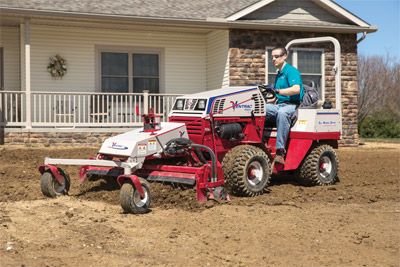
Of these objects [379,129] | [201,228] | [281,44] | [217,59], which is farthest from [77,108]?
[379,129]

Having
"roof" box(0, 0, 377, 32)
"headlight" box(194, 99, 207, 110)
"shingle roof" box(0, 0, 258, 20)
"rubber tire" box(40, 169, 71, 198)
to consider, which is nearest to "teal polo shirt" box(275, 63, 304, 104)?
"headlight" box(194, 99, 207, 110)

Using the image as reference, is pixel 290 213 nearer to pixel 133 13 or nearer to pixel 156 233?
pixel 156 233

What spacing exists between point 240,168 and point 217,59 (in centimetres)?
1037

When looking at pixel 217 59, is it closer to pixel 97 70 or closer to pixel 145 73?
pixel 145 73

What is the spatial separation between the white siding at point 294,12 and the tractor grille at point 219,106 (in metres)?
9.69

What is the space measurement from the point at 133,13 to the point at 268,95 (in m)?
8.22

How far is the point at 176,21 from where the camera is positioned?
16.0 metres

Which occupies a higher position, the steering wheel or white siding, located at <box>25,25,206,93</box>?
white siding, located at <box>25,25,206,93</box>

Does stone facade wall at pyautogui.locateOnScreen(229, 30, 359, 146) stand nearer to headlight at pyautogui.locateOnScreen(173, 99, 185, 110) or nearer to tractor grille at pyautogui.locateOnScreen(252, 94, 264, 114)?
tractor grille at pyautogui.locateOnScreen(252, 94, 264, 114)

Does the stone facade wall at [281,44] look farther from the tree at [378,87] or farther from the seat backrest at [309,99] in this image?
the tree at [378,87]

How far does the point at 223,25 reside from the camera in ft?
53.8

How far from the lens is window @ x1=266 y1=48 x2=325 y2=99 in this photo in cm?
1734

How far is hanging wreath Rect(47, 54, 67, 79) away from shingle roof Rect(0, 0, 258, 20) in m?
1.63

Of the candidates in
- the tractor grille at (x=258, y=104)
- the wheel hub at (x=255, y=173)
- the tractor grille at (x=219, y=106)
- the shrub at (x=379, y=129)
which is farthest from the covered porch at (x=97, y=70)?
the shrub at (x=379, y=129)
